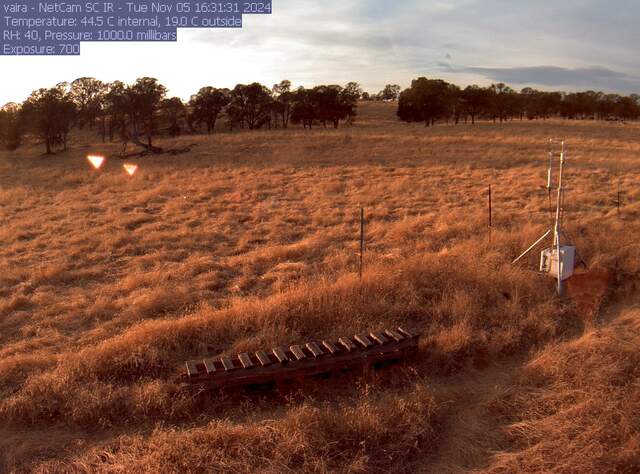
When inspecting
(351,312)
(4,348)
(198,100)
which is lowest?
(4,348)

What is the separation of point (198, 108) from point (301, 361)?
44949mm

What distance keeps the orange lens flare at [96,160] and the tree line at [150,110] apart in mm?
2557

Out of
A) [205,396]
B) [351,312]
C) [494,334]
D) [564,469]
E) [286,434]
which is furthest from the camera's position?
[351,312]

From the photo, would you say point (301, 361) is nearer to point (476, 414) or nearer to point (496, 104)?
point (476, 414)

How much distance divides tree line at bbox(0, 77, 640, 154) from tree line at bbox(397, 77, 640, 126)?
122 millimetres

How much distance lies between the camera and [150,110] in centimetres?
3606

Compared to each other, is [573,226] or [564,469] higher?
[573,226]

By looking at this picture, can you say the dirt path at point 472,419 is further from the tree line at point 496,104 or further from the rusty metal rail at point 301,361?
the tree line at point 496,104

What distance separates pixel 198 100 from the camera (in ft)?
153

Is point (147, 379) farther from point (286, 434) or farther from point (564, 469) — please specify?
point (564, 469)

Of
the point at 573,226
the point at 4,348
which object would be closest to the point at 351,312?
the point at 4,348

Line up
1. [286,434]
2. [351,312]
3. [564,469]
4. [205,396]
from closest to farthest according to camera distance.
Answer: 1. [564,469]
2. [286,434]
3. [205,396]
4. [351,312]

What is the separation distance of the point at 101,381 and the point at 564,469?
3.86 meters

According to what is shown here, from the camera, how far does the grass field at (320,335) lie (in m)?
3.76
